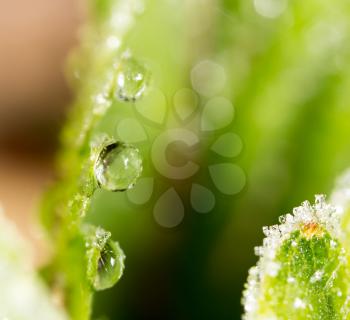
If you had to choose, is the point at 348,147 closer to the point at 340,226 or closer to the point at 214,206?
the point at 214,206

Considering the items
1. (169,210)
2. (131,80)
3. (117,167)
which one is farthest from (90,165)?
(169,210)

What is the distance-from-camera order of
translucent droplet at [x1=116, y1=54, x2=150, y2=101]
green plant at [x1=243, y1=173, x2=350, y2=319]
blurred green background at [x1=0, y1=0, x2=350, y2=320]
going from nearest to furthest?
green plant at [x1=243, y1=173, x2=350, y2=319] → translucent droplet at [x1=116, y1=54, x2=150, y2=101] → blurred green background at [x1=0, y1=0, x2=350, y2=320]

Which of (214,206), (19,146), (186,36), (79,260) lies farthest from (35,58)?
(79,260)

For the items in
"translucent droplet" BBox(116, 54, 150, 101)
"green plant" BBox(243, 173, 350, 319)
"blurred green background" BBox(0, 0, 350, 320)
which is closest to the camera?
"green plant" BBox(243, 173, 350, 319)

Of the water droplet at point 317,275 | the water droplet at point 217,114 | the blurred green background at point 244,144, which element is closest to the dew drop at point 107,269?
the water droplet at point 317,275

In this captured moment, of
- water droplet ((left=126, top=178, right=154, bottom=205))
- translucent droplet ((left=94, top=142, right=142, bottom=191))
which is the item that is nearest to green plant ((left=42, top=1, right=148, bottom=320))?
translucent droplet ((left=94, top=142, right=142, bottom=191))

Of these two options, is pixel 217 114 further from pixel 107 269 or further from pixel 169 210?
pixel 107 269

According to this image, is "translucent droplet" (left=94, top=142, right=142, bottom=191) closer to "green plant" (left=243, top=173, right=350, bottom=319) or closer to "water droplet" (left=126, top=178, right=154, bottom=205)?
"green plant" (left=243, top=173, right=350, bottom=319)
